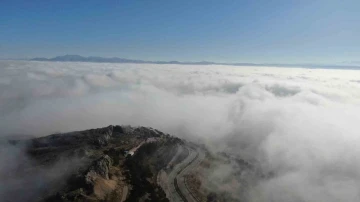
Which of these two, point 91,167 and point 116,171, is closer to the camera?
point 91,167

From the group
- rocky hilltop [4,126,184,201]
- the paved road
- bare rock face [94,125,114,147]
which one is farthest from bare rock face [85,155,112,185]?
bare rock face [94,125,114,147]

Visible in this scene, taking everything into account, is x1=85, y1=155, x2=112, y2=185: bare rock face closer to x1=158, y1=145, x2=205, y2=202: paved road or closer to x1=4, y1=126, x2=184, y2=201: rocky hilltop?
x1=4, y1=126, x2=184, y2=201: rocky hilltop

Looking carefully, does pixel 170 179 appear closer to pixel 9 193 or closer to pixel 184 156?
pixel 184 156

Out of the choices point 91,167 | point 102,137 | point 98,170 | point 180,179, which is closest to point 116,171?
point 98,170

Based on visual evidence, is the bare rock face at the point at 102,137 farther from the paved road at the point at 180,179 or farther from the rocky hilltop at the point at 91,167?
the paved road at the point at 180,179

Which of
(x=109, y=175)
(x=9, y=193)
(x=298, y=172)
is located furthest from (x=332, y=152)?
(x=9, y=193)

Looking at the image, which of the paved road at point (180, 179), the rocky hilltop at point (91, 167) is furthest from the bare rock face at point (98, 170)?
the paved road at point (180, 179)

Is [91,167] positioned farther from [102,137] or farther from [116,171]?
[102,137]
